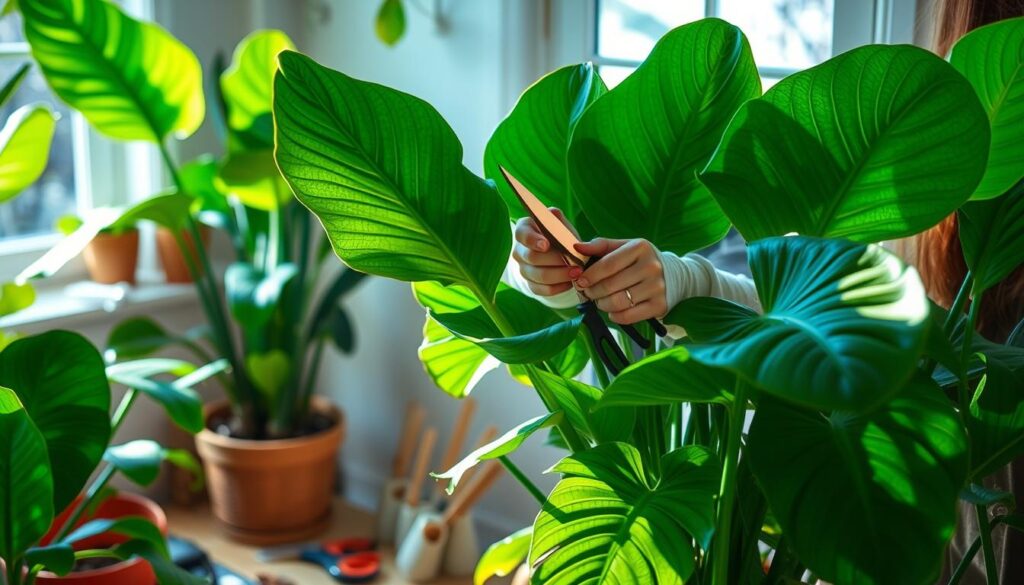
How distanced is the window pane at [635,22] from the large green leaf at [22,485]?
1.03m

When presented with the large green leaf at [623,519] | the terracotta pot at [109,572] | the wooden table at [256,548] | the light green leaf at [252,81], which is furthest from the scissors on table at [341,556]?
the large green leaf at [623,519]

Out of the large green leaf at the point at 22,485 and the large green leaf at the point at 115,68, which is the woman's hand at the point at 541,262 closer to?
the large green leaf at the point at 22,485

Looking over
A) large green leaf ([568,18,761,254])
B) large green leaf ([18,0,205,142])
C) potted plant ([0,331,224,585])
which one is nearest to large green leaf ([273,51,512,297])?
large green leaf ([568,18,761,254])

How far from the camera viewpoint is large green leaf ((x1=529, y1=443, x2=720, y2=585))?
755 mm

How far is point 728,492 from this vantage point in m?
0.76

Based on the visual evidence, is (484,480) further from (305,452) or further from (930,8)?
(930,8)

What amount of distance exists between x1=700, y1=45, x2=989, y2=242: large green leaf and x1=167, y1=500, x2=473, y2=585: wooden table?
3.63 feet

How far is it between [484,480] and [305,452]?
1.05 ft

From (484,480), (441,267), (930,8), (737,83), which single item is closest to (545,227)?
(441,267)

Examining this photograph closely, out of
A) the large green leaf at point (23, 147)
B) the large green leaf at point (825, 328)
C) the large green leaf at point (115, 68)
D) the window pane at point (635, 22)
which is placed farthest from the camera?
the window pane at point (635, 22)

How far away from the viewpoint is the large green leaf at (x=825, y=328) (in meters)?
0.53

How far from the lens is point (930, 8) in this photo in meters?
1.26

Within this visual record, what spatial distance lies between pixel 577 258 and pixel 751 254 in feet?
0.46

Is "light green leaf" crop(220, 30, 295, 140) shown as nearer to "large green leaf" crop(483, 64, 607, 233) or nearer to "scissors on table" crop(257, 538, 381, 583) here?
"scissors on table" crop(257, 538, 381, 583)
